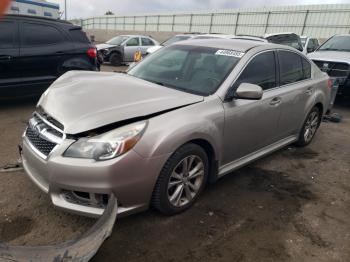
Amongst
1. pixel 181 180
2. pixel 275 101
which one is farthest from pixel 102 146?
pixel 275 101

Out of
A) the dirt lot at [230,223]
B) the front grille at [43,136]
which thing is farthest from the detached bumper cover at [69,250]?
the front grille at [43,136]

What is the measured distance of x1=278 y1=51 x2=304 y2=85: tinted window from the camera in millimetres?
4465

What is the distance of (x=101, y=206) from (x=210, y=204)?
129cm

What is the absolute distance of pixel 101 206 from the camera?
110 inches

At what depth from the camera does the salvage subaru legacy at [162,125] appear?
9.00 ft

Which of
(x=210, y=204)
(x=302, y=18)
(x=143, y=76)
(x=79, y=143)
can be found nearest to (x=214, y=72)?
(x=143, y=76)

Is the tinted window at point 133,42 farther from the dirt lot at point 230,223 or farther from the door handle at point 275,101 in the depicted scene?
the door handle at point 275,101

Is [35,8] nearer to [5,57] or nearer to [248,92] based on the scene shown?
[5,57]

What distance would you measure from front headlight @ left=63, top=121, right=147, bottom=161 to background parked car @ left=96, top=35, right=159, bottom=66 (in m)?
12.8

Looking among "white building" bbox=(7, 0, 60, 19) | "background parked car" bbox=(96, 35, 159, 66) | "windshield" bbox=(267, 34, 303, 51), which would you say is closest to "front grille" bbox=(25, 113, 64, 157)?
"windshield" bbox=(267, 34, 303, 51)

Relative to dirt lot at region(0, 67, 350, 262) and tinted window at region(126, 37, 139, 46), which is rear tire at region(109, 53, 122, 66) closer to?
tinted window at region(126, 37, 139, 46)

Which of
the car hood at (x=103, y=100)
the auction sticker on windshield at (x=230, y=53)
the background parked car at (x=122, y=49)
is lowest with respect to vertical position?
the background parked car at (x=122, y=49)

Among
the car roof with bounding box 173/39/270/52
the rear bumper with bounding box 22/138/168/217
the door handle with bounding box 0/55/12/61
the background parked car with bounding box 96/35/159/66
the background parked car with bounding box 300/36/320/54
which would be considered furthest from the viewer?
the background parked car with bounding box 96/35/159/66

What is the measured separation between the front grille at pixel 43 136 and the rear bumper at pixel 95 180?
9 centimetres
